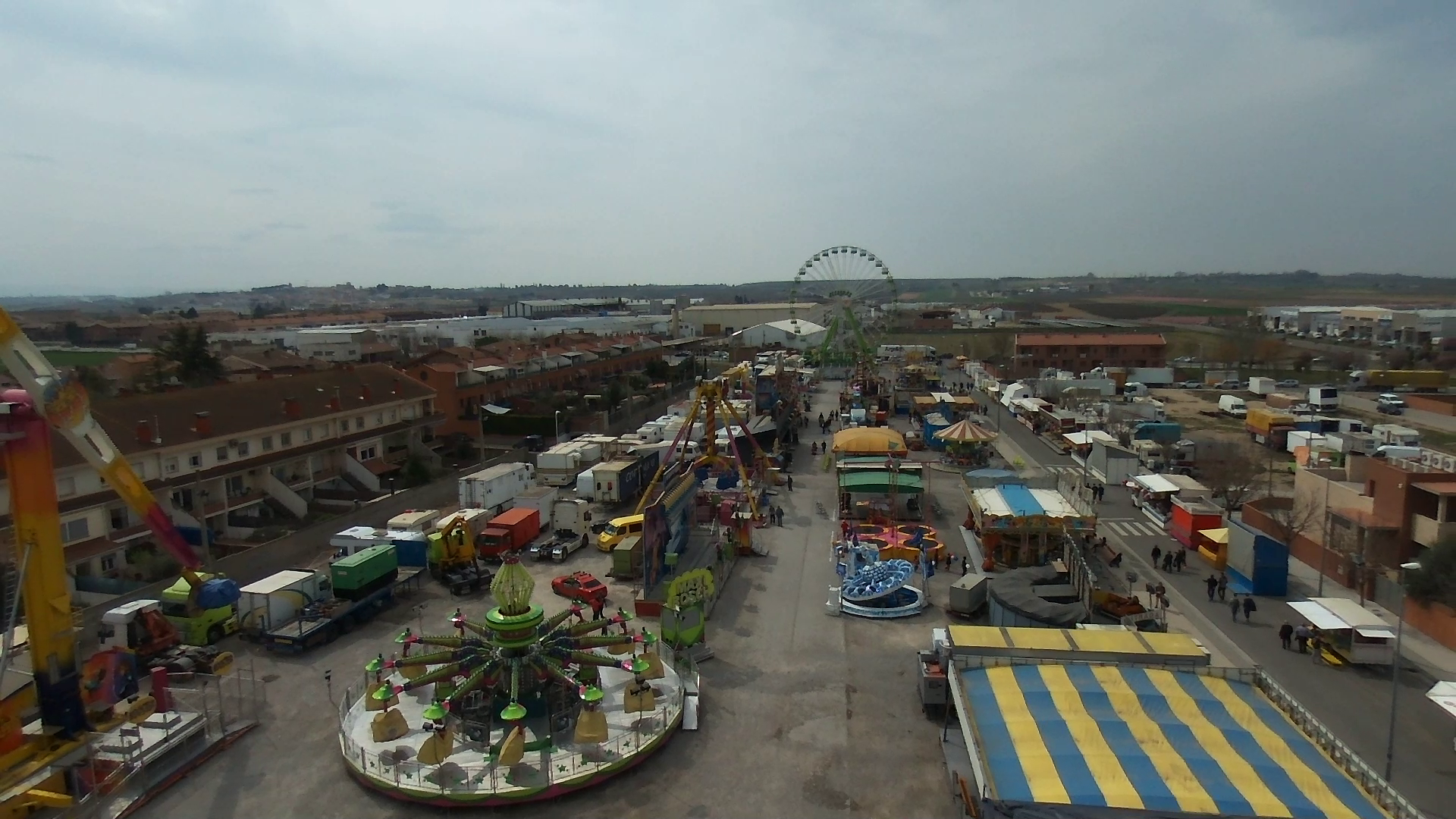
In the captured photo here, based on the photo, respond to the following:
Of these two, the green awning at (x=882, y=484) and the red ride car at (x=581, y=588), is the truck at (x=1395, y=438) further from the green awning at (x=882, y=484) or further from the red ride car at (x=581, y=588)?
the red ride car at (x=581, y=588)

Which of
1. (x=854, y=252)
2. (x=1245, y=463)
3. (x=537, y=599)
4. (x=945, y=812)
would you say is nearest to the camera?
(x=945, y=812)

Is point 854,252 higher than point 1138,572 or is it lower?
higher

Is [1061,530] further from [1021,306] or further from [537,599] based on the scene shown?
[1021,306]

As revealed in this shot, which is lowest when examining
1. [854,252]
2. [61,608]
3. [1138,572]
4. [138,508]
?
[1138,572]

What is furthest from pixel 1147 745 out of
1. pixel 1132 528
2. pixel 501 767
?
pixel 1132 528

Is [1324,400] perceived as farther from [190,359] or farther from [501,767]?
[190,359]

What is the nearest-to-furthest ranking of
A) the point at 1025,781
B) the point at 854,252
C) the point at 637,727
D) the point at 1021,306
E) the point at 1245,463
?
1. the point at 1025,781
2. the point at 637,727
3. the point at 1245,463
4. the point at 854,252
5. the point at 1021,306

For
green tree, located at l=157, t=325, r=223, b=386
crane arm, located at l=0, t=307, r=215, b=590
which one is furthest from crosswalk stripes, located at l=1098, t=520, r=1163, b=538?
green tree, located at l=157, t=325, r=223, b=386

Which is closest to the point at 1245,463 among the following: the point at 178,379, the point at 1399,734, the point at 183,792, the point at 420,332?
the point at 1399,734
